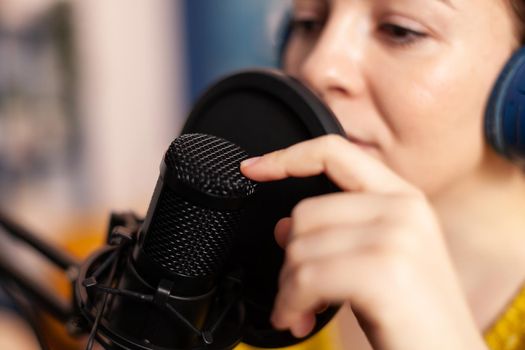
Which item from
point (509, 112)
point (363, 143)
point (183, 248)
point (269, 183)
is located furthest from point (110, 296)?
point (509, 112)

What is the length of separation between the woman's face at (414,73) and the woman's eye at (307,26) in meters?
0.06

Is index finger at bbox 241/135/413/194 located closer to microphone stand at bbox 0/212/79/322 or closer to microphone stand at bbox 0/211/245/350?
microphone stand at bbox 0/211/245/350

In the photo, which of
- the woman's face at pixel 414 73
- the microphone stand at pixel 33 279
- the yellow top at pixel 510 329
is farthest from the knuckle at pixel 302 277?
the yellow top at pixel 510 329

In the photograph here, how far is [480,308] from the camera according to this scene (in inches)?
35.0

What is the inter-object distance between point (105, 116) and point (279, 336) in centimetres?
211

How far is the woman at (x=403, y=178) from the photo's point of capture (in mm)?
479

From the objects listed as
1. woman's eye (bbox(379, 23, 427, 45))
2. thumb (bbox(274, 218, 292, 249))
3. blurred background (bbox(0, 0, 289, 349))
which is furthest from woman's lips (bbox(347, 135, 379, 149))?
blurred background (bbox(0, 0, 289, 349))

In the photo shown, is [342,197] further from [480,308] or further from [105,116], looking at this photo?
[105,116]

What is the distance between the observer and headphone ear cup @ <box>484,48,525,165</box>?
708 mm

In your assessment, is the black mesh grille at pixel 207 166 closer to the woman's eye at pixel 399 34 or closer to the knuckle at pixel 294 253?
the knuckle at pixel 294 253

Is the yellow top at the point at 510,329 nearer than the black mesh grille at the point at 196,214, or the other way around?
the black mesh grille at the point at 196,214

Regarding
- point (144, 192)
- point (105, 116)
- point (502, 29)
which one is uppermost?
point (502, 29)

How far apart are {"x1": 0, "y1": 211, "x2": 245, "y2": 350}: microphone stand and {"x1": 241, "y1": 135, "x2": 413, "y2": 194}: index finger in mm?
125

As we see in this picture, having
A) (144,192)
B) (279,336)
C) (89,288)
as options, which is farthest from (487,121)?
(144,192)
